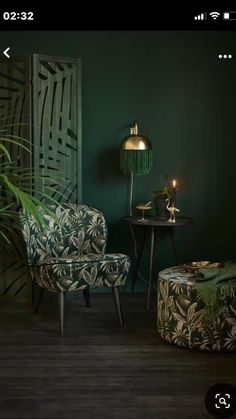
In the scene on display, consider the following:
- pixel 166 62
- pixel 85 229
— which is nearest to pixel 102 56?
pixel 166 62

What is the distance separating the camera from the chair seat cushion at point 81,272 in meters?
4.20

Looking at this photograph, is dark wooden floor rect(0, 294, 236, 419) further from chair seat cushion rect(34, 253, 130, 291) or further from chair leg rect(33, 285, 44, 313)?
chair seat cushion rect(34, 253, 130, 291)

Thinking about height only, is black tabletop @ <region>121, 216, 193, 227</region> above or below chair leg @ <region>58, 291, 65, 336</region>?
above

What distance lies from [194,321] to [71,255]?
45.6 inches

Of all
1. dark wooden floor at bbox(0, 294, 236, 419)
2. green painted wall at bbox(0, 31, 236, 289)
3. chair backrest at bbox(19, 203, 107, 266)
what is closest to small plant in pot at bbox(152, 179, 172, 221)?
green painted wall at bbox(0, 31, 236, 289)

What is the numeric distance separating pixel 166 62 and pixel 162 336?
2.16 m

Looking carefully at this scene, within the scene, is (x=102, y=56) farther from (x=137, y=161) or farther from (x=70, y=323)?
(x=70, y=323)

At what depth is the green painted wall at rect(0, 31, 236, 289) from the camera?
16.9ft

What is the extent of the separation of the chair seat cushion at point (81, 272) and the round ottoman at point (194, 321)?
0.51 meters

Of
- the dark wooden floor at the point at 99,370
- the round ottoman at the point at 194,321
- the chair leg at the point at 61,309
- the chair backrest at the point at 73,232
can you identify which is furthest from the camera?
the chair backrest at the point at 73,232
